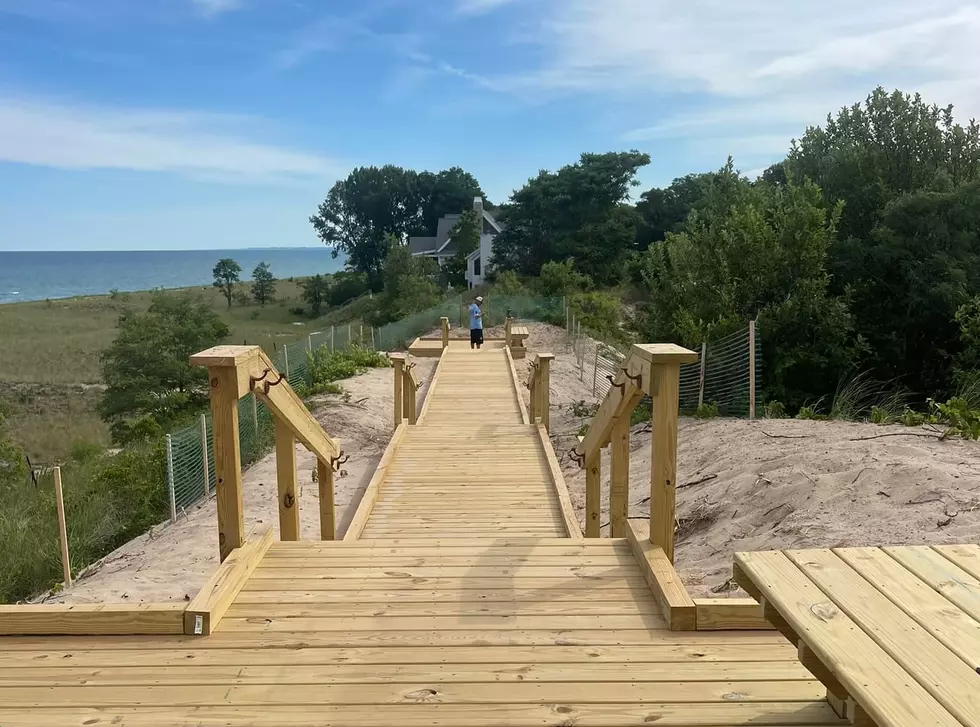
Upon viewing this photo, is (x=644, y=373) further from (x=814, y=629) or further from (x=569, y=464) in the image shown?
(x=569, y=464)

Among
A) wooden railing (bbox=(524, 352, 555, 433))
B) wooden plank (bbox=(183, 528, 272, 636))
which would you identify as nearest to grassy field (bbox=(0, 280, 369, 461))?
wooden railing (bbox=(524, 352, 555, 433))

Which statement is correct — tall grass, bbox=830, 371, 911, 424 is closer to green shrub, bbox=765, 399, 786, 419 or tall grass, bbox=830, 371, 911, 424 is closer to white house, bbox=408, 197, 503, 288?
green shrub, bbox=765, 399, 786, 419

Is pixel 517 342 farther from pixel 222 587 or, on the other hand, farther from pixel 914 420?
pixel 222 587

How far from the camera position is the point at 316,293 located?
62.2 meters

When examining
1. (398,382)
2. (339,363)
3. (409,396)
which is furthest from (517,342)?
(398,382)

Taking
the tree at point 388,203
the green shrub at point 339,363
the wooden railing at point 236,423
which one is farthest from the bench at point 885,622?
the tree at point 388,203

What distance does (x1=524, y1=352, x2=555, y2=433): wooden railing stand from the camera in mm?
9770

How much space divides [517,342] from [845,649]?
1712 cm

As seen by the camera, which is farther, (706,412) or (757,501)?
(706,412)

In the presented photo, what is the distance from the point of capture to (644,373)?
3510 mm

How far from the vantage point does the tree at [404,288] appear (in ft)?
124

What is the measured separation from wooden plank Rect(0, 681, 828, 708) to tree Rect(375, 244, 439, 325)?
33.4m

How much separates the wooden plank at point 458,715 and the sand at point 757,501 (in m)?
2.20

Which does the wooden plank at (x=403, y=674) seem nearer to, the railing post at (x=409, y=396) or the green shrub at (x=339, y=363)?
the railing post at (x=409, y=396)
